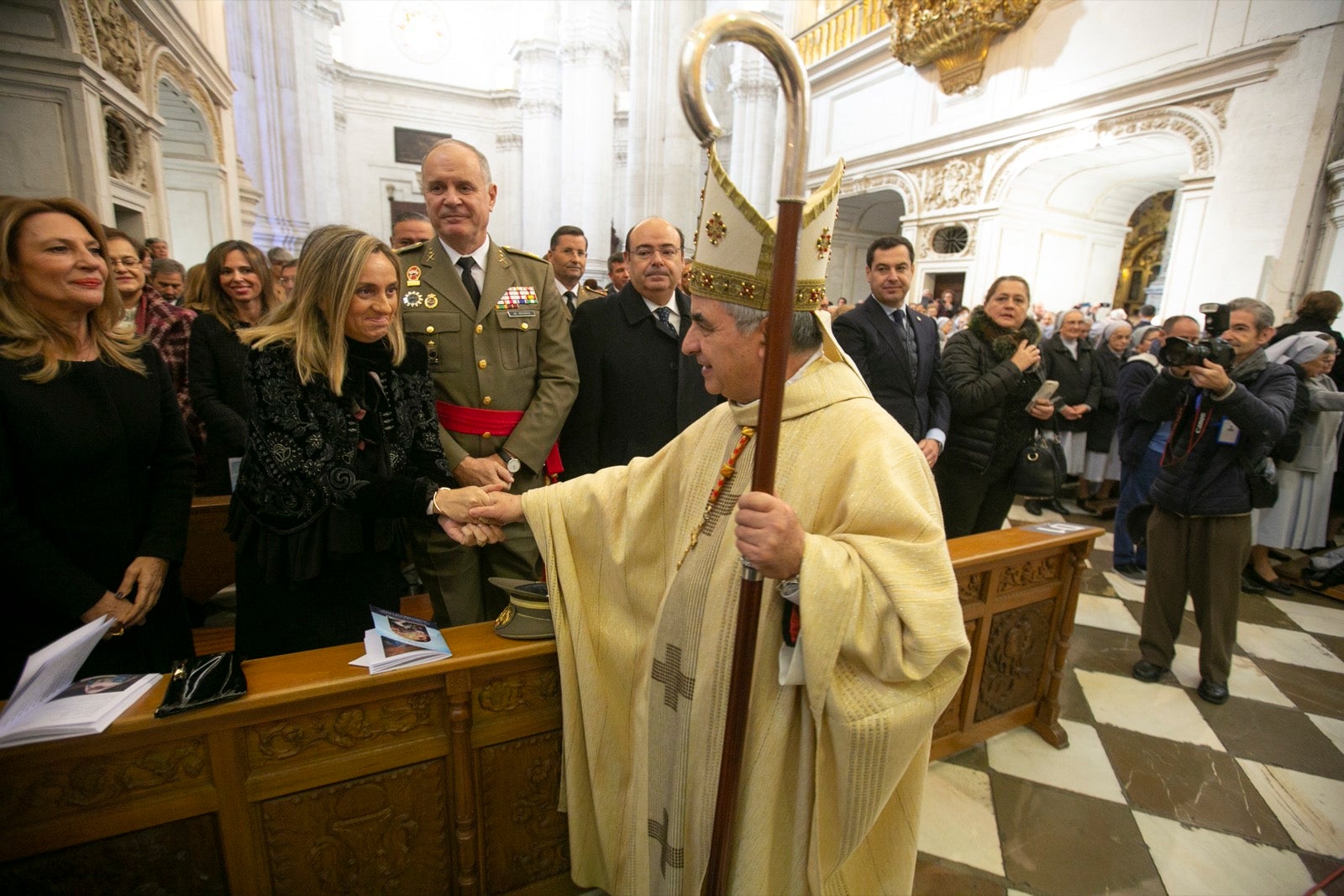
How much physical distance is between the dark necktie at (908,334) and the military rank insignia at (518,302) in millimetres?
1916

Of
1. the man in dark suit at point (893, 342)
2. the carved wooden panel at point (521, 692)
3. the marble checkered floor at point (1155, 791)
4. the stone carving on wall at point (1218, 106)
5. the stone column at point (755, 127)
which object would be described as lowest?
the marble checkered floor at point (1155, 791)

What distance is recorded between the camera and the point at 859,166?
1077cm

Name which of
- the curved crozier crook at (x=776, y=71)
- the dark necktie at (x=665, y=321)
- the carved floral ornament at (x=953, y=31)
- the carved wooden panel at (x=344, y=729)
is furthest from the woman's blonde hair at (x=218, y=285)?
the carved floral ornament at (x=953, y=31)

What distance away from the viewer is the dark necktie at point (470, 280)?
2268 millimetres

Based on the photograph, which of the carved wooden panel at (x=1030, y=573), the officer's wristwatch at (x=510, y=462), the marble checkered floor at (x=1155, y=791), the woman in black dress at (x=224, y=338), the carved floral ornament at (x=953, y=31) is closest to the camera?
the marble checkered floor at (x=1155, y=791)

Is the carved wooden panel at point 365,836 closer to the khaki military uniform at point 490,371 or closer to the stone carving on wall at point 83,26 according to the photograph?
the khaki military uniform at point 490,371

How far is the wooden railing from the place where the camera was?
1029cm

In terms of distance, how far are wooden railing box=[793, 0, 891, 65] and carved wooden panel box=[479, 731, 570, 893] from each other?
11171 millimetres

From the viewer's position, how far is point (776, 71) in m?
0.90

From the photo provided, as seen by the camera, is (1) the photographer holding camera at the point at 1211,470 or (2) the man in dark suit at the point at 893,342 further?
(2) the man in dark suit at the point at 893,342

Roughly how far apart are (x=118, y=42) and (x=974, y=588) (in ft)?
21.5

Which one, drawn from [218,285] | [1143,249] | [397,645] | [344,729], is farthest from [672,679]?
[1143,249]

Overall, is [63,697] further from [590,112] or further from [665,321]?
[590,112]

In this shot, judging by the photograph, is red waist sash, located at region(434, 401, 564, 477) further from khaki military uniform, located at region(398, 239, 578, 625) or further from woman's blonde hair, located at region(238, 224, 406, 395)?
woman's blonde hair, located at region(238, 224, 406, 395)
